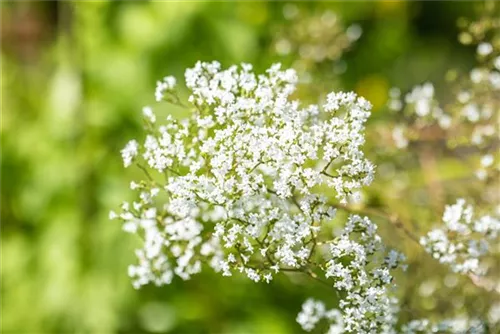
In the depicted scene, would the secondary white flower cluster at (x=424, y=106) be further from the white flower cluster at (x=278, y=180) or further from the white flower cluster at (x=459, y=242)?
the white flower cluster at (x=278, y=180)

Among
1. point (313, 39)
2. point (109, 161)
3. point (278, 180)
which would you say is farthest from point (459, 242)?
point (109, 161)

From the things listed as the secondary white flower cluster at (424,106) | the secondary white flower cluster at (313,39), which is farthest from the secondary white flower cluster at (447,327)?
the secondary white flower cluster at (313,39)

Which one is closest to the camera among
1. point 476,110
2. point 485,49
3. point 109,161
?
point 485,49

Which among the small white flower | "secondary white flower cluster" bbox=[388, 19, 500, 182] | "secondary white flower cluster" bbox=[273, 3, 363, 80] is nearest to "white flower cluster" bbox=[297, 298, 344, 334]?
"secondary white flower cluster" bbox=[388, 19, 500, 182]

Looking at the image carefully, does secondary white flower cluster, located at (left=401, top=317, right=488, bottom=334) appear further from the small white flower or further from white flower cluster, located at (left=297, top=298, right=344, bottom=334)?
the small white flower

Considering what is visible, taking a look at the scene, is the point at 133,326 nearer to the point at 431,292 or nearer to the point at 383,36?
the point at 431,292

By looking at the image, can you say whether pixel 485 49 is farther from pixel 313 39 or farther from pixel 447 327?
pixel 313 39
